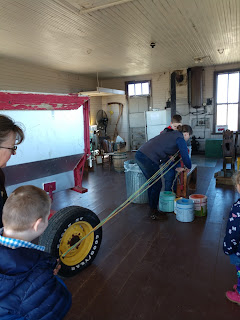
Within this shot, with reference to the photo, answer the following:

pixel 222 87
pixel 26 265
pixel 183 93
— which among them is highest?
pixel 222 87

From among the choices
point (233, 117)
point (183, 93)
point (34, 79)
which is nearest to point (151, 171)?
point (34, 79)

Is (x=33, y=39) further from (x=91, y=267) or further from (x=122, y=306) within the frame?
(x=122, y=306)

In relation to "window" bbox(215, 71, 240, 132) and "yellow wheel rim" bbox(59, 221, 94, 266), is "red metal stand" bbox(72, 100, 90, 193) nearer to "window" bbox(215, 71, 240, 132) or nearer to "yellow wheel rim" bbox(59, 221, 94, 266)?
"yellow wheel rim" bbox(59, 221, 94, 266)

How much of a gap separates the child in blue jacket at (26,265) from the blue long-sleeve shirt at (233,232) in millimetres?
1433

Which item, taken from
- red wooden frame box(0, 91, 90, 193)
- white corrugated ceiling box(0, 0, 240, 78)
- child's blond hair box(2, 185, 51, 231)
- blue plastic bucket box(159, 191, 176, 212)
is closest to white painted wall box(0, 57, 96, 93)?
white corrugated ceiling box(0, 0, 240, 78)

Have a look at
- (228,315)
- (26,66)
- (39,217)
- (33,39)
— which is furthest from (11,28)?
(228,315)

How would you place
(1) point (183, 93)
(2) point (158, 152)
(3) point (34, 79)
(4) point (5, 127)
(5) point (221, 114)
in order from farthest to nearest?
(1) point (183, 93) < (5) point (221, 114) < (3) point (34, 79) < (2) point (158, 152) < (4) point (5, 127)

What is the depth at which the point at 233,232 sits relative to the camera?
2041 mm

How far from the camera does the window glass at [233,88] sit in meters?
11.1

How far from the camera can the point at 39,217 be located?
1.27m

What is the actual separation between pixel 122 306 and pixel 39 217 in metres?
1.51

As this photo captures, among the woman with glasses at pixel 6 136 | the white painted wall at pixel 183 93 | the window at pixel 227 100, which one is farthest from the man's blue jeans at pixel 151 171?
the window at pixel 227 100

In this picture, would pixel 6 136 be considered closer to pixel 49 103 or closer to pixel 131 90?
pixel 49 103

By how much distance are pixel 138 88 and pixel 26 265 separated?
12.6 meters
